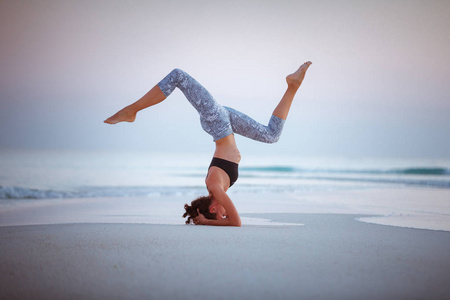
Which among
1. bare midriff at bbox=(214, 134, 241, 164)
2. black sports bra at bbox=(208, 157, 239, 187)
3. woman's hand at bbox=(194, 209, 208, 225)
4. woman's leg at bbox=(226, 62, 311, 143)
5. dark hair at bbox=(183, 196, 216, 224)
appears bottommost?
woman's hand at bbox=(194, 209, 208, 225)

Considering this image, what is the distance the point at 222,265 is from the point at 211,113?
1959mm

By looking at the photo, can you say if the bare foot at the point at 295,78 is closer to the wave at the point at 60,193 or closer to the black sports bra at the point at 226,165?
the black sports bra at the point at 226,165

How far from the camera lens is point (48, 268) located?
2.07 meters

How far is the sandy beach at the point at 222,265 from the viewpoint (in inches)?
69.0

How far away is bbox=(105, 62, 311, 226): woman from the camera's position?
3572 millimetres

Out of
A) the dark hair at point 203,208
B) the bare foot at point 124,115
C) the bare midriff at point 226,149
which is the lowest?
the dark hair at point 203,208

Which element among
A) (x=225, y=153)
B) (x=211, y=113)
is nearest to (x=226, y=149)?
(x=225, y=153)

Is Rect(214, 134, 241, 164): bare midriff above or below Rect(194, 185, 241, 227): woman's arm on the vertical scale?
above

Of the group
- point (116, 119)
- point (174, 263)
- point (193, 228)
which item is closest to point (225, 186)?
point (193, 228)

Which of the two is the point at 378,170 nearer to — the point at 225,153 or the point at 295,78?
the point at 295,78

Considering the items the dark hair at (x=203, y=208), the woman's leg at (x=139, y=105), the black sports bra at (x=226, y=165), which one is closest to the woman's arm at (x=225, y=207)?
the dark hair at (x=203, y=208)

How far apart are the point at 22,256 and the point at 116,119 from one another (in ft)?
5.17

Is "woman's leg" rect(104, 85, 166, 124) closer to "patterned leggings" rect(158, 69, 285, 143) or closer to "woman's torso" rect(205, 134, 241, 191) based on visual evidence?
"patterned leggings" rect(158, 69, 285, 143)

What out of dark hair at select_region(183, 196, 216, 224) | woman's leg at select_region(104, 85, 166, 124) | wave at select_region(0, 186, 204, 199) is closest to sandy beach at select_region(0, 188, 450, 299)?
dark hair at select_region(183, 196, 216, 224)
